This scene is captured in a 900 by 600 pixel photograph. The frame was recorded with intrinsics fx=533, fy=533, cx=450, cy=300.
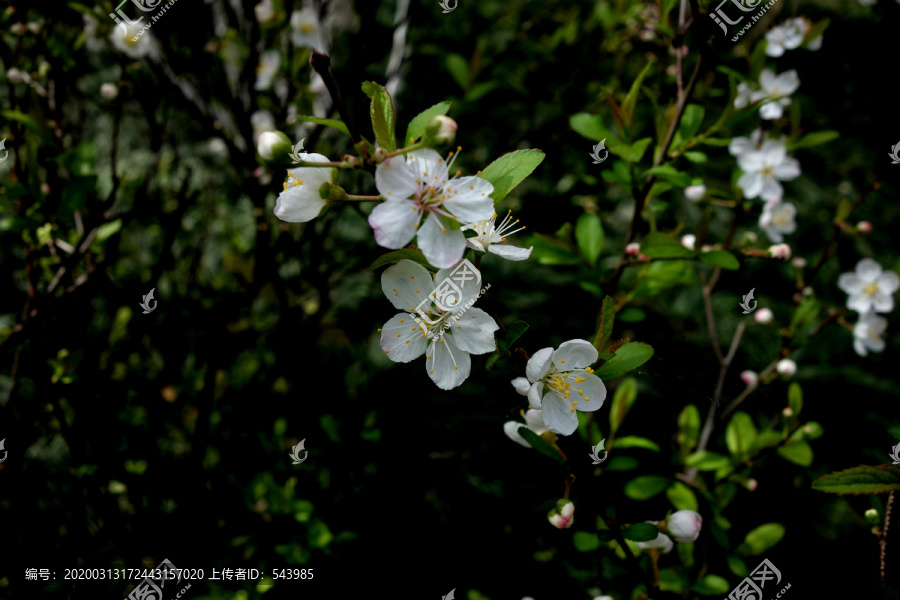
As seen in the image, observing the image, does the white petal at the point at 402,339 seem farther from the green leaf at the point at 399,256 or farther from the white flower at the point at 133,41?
the white flower at the point at 133,41

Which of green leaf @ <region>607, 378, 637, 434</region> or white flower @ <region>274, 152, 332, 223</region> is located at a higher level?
white flower @ <region>274, 152, 332, 223</region>

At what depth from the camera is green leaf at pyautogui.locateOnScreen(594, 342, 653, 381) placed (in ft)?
2.25

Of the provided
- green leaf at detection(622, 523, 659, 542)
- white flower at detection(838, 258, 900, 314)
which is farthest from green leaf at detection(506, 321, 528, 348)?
white flower at detection(838, 258, 900, 314)

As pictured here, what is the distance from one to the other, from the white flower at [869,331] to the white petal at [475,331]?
129 cm

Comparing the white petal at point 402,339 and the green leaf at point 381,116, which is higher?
the green leaf at point 381,116

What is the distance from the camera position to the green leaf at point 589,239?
118 cm

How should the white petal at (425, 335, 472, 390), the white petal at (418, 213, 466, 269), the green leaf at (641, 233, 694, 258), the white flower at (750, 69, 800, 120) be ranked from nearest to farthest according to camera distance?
the white petal at (418, 213, 466, 269) → the white petal at (425, 335, 472, 390) → the green leaf at (641, 233, 694, 258) → the white flower at (750, 69, 800, 120)

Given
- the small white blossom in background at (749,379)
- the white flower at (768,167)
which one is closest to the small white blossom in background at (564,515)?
the small white blossom in background at (749,379)

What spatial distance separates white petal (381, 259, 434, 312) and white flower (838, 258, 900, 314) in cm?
133

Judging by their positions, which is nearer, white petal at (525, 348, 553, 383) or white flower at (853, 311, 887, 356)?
white petal at (525, 348, 553, 383)

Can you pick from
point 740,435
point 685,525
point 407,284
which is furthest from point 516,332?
point 740,435

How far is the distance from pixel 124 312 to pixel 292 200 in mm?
998

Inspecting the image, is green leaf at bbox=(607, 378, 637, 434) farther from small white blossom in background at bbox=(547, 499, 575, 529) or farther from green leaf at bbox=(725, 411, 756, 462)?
small white blossom in background at bbox=(547, 499, 575, 529)

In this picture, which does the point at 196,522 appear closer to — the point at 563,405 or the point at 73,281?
the point at 73,281
